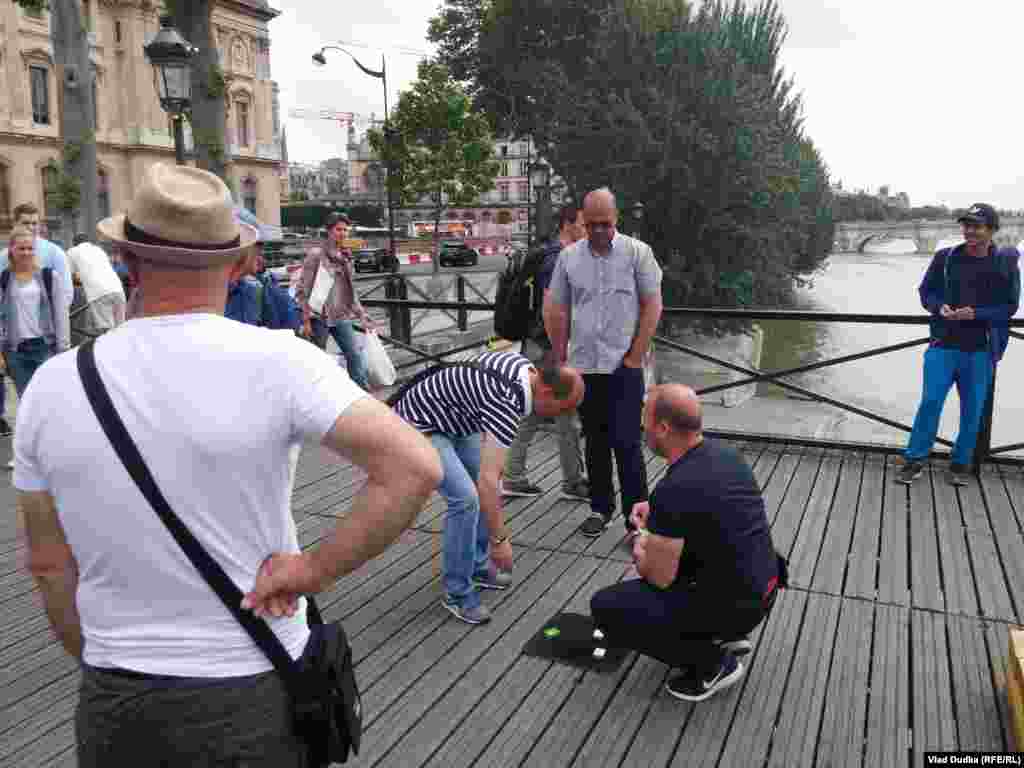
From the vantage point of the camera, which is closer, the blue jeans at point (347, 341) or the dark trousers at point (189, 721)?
the dark trousers at point (189, 721)

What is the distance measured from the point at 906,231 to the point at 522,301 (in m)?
86.9

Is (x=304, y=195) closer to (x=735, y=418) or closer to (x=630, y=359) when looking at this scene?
(x=735, y=418)

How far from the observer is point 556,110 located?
95.6 ft

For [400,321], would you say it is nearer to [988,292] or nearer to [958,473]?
[958,473]

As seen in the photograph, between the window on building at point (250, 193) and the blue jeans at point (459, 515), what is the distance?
51.5 metres

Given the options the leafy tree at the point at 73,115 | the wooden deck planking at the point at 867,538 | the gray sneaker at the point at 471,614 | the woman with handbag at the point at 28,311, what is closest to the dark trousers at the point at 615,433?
the wooden deck planking at the point at 867,538

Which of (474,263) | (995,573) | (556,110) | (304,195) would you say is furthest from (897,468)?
(304,195)

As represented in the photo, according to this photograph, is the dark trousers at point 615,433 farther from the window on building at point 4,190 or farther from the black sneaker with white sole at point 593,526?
the window on building at point 4,190

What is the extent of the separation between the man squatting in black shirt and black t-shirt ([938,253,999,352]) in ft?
10.3

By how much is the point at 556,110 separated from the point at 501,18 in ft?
36.0

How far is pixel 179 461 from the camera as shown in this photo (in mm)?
1361

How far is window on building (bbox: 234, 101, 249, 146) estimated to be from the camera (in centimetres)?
5147

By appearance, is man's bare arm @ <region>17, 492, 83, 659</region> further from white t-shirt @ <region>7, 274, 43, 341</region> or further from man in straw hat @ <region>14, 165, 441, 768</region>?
white t-shirt @ <region>7, 274, 43, 341</region>

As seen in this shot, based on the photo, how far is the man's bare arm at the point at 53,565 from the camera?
1506 millimetres
